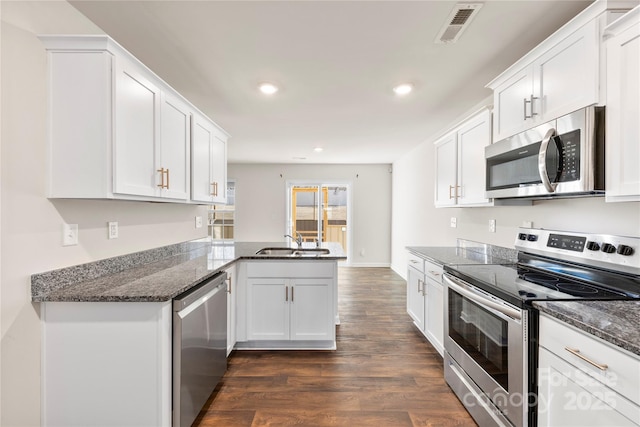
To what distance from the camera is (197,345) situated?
1.74 meters

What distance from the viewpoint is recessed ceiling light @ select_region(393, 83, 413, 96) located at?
2569 mm

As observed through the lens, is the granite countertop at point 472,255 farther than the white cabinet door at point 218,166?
No

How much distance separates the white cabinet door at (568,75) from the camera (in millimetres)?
1418

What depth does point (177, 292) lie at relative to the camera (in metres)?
1.53

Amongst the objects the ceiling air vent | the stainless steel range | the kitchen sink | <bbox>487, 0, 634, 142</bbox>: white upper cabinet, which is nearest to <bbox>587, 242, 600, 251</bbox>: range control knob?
the stainless steel range

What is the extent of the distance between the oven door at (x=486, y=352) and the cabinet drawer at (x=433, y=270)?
0.86ft

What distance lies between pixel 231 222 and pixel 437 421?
5.92 m

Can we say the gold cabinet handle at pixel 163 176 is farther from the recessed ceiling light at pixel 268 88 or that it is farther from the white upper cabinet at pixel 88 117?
the recessed ceiling light at pixel 268 88

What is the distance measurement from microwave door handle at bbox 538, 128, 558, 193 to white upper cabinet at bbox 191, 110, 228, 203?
242 cm

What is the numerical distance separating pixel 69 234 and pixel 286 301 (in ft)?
5.53

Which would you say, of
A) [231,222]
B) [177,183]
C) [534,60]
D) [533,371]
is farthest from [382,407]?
[231,222]

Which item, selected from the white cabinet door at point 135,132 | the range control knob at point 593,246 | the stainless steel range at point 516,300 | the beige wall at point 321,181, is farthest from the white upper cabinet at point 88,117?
the beige wall at point 321,181

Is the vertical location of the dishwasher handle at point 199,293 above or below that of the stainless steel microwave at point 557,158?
below

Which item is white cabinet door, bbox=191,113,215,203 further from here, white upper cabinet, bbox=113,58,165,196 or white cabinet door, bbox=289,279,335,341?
white cabinet door, bbox=289,279,335,341
